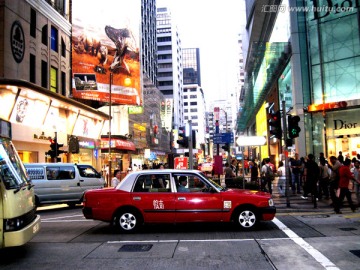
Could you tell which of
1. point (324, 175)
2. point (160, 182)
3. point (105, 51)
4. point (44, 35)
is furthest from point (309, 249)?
point (105, 51)

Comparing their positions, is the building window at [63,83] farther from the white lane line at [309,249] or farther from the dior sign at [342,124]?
the white lane line at [309,249]

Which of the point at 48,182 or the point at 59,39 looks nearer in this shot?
the point at 48,182

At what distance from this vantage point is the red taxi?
30.9 feet

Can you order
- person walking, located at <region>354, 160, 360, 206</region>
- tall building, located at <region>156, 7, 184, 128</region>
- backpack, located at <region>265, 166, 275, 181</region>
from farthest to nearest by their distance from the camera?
tall building, located at <region>156, 7, 184, 128</region> < backpack, located at <region>265, 166, 275, 181</region> < person walking, located at <region>354, 160, 360, 206</region>

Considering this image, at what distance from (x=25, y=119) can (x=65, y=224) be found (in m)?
13.5

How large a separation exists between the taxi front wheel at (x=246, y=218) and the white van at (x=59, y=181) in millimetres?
8705

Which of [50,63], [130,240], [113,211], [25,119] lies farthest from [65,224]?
[50,63]

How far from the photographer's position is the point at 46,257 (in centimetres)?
727

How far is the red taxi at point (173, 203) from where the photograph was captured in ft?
30.9

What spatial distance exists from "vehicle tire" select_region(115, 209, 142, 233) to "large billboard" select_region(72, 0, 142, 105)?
76.6 feet

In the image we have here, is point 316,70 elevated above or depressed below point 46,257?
above

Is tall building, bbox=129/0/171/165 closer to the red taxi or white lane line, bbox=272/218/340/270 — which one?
the red taxi

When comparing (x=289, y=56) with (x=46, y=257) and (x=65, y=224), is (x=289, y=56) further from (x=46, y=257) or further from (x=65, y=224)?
(x=46, y=257)

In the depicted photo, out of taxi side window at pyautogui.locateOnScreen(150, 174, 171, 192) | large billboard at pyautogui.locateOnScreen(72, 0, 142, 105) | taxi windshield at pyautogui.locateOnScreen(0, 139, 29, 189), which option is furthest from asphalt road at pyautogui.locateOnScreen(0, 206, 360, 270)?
large billboard at pyautogui.locateOnScreen(72, 0, 142, 105)
